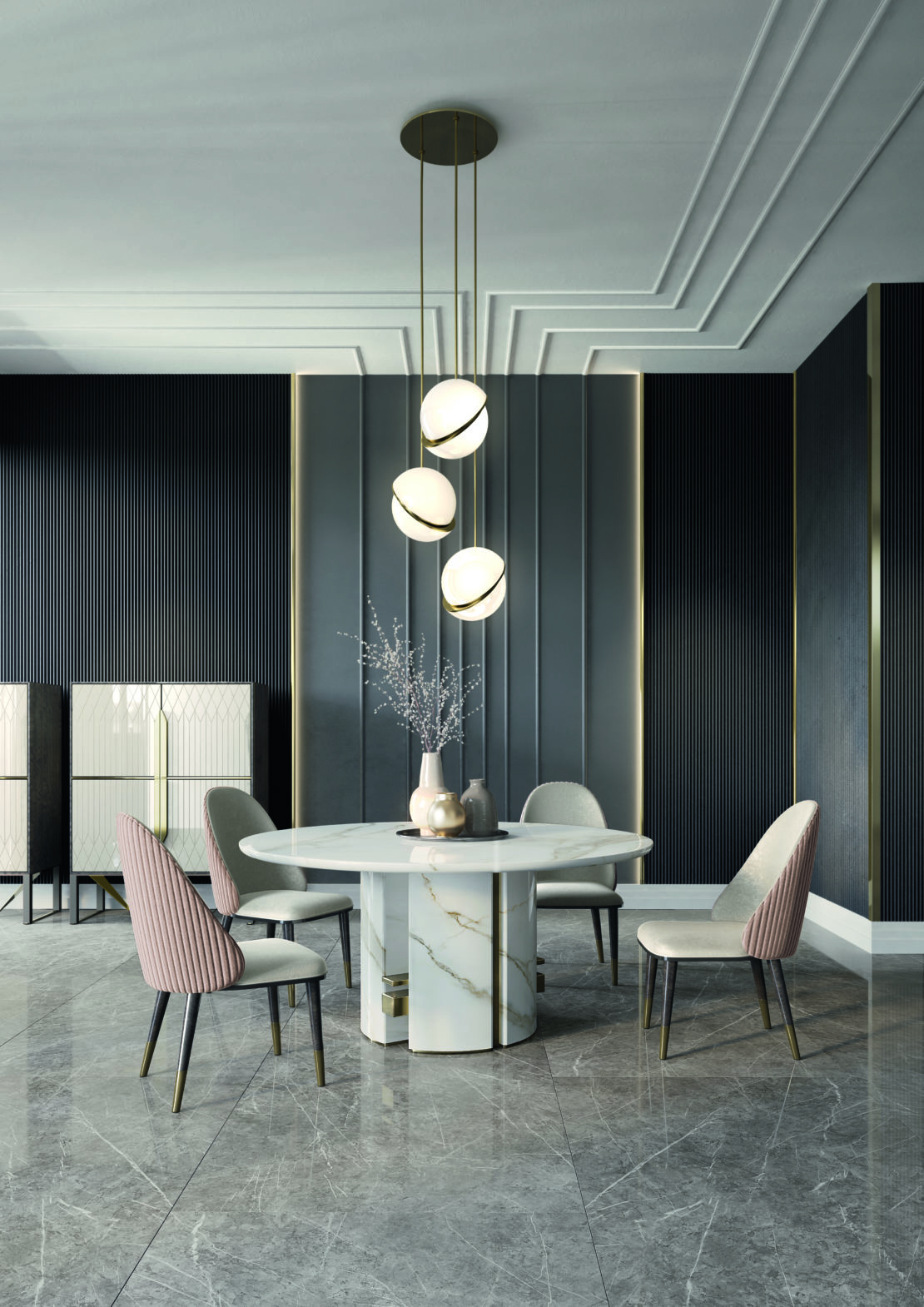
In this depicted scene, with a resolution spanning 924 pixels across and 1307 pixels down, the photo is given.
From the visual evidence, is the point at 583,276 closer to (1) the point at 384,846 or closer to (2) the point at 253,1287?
(1) the point at 384,846

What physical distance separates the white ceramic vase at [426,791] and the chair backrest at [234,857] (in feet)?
2.22

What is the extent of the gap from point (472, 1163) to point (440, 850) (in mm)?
1017

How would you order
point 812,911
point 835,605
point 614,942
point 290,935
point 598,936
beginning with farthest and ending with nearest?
1. point 812,911
2. point 835,605
3. point 598,936
4. point 614,942
5. point 290,935

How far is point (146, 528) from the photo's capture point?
659 centimetres

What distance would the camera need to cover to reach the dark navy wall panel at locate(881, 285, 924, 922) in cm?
512

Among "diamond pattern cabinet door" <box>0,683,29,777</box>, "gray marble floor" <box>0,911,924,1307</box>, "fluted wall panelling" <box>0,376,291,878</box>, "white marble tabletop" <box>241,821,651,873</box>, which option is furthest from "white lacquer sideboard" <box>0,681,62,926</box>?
"white marble tabletop" <box>241,821,651,873</box>

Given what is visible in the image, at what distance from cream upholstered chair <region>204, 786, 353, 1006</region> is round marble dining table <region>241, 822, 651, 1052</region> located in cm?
34

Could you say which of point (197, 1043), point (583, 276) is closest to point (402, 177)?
point (583, 276)

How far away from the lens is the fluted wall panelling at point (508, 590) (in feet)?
21.1

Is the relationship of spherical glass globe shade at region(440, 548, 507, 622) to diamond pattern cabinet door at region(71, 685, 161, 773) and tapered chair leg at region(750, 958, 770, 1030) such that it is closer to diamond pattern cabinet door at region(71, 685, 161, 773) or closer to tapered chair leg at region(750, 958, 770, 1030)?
tapered chair leg at region(750, 958, 770, 1030)

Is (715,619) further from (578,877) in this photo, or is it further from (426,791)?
(426,791)

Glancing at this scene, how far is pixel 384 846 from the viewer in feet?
11.6

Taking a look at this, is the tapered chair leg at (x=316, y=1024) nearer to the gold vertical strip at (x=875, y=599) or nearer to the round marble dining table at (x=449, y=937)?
the round marble dining table at (x=449, y=937)

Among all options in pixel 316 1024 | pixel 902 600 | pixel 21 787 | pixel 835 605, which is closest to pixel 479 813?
pixel 316 1024
